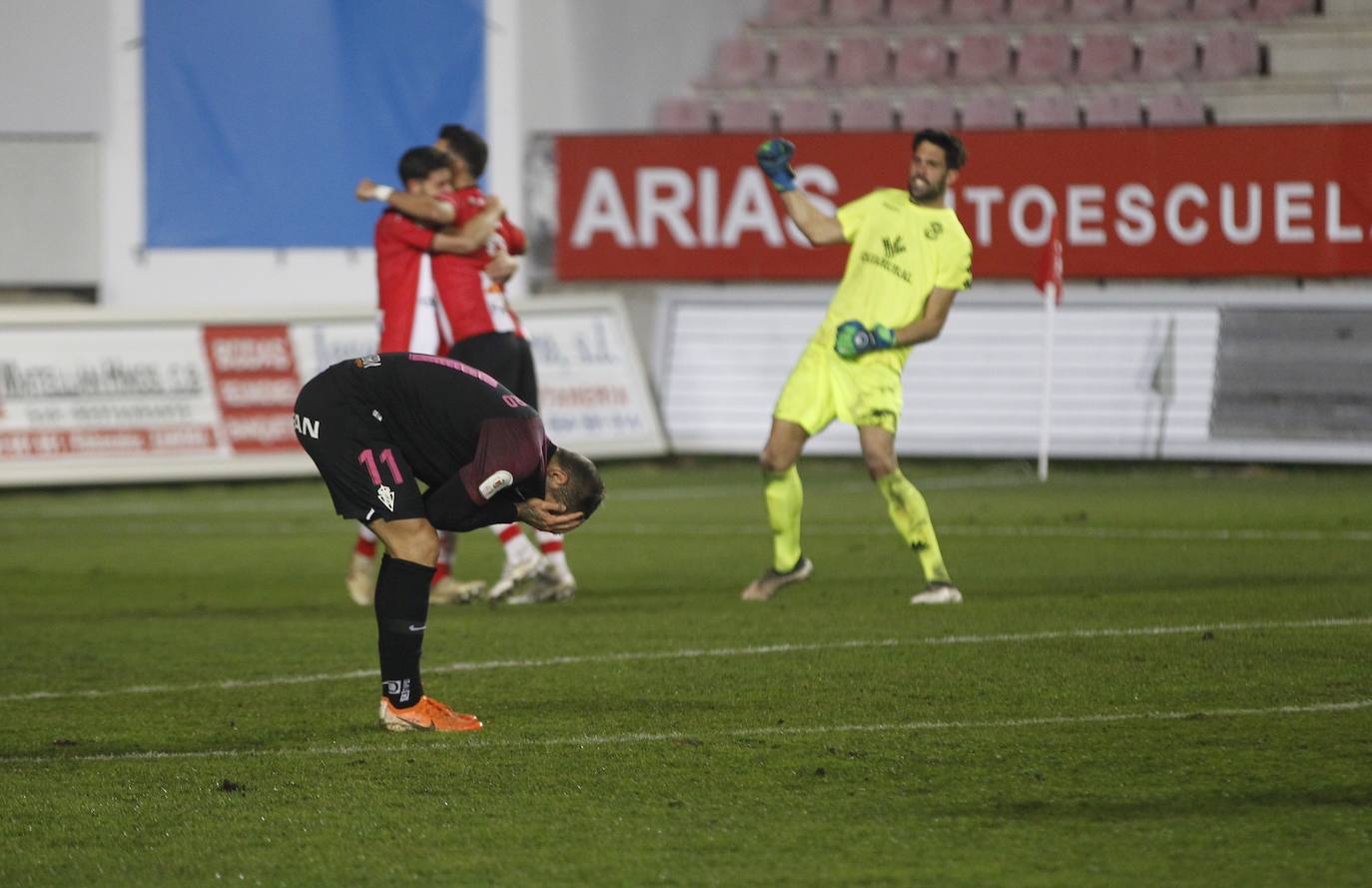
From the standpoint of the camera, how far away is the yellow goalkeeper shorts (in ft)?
32.3

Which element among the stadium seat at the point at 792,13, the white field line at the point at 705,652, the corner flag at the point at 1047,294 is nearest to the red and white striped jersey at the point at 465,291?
the white field line at the point at 705,652

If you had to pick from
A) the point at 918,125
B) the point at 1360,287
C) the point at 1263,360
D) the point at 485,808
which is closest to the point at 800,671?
the point at 485,808

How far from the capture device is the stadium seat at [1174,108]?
20500mm

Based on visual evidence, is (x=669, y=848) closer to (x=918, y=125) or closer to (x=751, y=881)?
(x=751, y=881)

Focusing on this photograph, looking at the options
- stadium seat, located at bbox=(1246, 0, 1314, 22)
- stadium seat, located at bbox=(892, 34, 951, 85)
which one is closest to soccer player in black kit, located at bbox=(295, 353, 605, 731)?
stadium seat, located at bbox=(892, 34, 951, 85)

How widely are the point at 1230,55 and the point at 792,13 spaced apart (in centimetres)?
463

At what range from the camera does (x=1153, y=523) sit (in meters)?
13.5

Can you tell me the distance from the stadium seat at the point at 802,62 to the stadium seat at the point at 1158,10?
3.07m

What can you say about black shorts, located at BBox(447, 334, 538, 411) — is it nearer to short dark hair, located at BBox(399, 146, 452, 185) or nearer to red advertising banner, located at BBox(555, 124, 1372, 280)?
short dark hair, located at BBox(399, 146, 452, 185)

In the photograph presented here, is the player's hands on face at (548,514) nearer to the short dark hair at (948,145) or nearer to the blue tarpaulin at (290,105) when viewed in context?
the short dark hair at (948,145)

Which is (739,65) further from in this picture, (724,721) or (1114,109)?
(724,721)

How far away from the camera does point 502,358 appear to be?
10273 millimetres

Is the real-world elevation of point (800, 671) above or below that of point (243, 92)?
below

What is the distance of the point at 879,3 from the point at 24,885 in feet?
63.0
